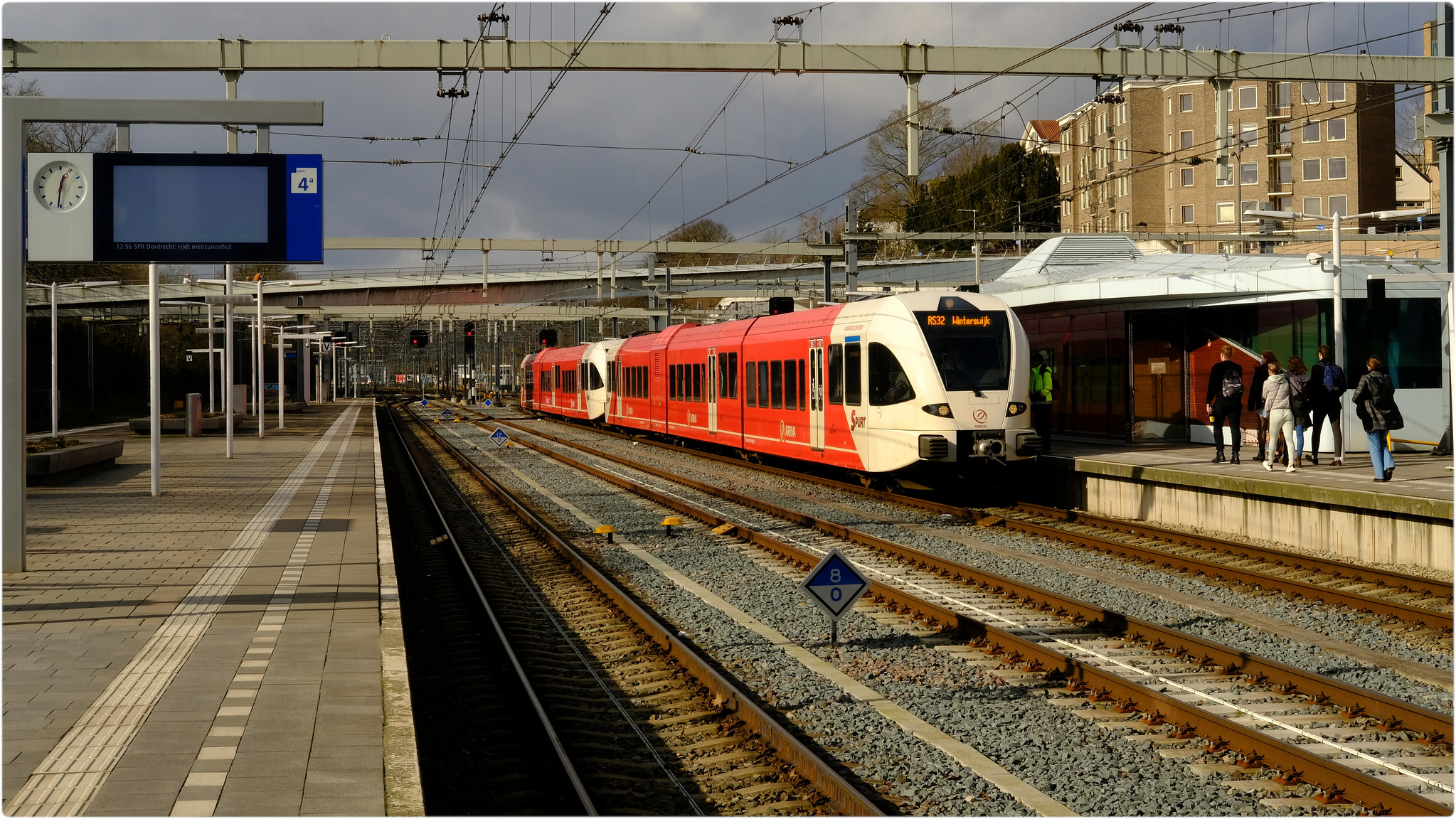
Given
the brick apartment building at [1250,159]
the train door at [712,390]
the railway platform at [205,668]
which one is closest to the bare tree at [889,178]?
the brick apartment building at [1250,159]

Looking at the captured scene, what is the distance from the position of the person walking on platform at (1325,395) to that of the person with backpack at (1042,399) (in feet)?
13.0

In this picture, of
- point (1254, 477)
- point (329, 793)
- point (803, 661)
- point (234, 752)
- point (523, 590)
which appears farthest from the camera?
point (1254, 477)

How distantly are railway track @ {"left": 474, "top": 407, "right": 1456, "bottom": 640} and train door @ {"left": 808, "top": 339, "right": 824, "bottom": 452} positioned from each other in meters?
2.13

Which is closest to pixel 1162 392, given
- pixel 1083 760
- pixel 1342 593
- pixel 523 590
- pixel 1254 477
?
pixel 1254 477

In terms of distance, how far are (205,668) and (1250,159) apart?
7695 cm

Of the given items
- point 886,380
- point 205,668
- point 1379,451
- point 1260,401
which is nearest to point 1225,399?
point 1260,401

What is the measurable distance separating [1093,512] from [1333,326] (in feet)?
15.6

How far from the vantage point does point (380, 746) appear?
6.04 meters

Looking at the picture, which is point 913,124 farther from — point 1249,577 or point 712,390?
point 712,390

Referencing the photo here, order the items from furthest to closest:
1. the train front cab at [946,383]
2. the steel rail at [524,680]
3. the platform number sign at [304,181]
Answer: the train front cab at [946,383], the platform number sign at [304,181], the steel rail at [524,680]

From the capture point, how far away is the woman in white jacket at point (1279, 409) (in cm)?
1636

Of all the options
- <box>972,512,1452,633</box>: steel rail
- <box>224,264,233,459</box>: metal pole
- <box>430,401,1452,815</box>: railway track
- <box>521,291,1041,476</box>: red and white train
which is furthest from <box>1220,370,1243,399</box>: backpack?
<box>224,264,233,459</box>: metal pole

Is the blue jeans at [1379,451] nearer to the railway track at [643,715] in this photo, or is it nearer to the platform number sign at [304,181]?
the railway track at [643,715]

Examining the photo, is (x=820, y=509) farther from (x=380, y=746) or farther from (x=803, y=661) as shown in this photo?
(x=380, y=746)
